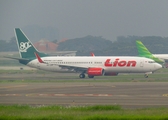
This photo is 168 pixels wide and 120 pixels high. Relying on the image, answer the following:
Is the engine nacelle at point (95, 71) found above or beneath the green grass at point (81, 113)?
beneath

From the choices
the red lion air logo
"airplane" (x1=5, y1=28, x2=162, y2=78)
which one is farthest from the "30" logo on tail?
the red lion air logo

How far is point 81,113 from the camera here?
2081cm

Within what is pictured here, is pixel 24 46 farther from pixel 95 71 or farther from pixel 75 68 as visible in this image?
pixel 95 71

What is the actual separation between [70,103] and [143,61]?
1304 inches

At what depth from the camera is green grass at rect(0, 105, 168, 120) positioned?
18.6m

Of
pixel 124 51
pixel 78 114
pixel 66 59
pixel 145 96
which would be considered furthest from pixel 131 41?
pixel 78 114

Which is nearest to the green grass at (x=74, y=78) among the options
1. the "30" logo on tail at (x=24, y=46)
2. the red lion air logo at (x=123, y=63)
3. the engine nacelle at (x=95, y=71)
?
the engine nacelle at (x=95, y=71)

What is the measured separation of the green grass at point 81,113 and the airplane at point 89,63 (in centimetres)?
3606

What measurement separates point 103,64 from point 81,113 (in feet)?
130

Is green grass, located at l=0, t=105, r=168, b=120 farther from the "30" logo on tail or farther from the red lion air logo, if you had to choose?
the "30" logo on tail

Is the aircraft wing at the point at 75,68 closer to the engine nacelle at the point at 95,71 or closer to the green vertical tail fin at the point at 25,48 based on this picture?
the engine nacelle at the point at 95,71

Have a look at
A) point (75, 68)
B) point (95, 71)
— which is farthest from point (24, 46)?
point (95, 71)

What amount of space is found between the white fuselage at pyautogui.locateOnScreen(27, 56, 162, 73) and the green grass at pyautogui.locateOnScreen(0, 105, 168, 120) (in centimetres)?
3642

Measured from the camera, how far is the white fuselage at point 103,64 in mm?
59031
